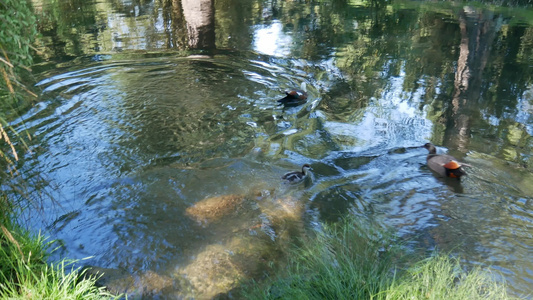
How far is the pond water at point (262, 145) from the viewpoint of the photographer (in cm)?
500

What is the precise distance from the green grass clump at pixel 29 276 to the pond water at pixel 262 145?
2.01 feet

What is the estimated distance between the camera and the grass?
10.9ft

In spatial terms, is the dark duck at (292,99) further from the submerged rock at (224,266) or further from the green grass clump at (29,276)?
the green grass clump at (29,276)

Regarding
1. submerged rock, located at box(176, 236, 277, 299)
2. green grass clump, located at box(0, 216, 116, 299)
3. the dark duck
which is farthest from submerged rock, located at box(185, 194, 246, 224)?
the dark duck

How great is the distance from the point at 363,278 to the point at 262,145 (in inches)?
158

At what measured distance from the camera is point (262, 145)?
725 cm

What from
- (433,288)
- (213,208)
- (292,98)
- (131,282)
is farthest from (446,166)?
(131,282)

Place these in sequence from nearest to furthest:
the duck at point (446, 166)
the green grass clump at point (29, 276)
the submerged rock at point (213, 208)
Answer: the green grass clump at point (29, 276) < the submerged rock at point (213, 208) < the duck at point (446, 166)

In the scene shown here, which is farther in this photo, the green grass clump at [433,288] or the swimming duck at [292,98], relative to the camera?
the swimming duck at [292,98]

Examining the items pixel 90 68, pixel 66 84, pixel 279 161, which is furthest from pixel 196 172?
pixel 90 68

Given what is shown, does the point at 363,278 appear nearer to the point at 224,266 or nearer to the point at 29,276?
the point at 224,266

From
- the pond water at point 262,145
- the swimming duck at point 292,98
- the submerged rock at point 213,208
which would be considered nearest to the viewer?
the pond water at point 262,145

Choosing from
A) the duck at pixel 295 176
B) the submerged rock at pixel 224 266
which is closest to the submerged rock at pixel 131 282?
the submerged rock at pixel 224 266

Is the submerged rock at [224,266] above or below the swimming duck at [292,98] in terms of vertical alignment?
below
